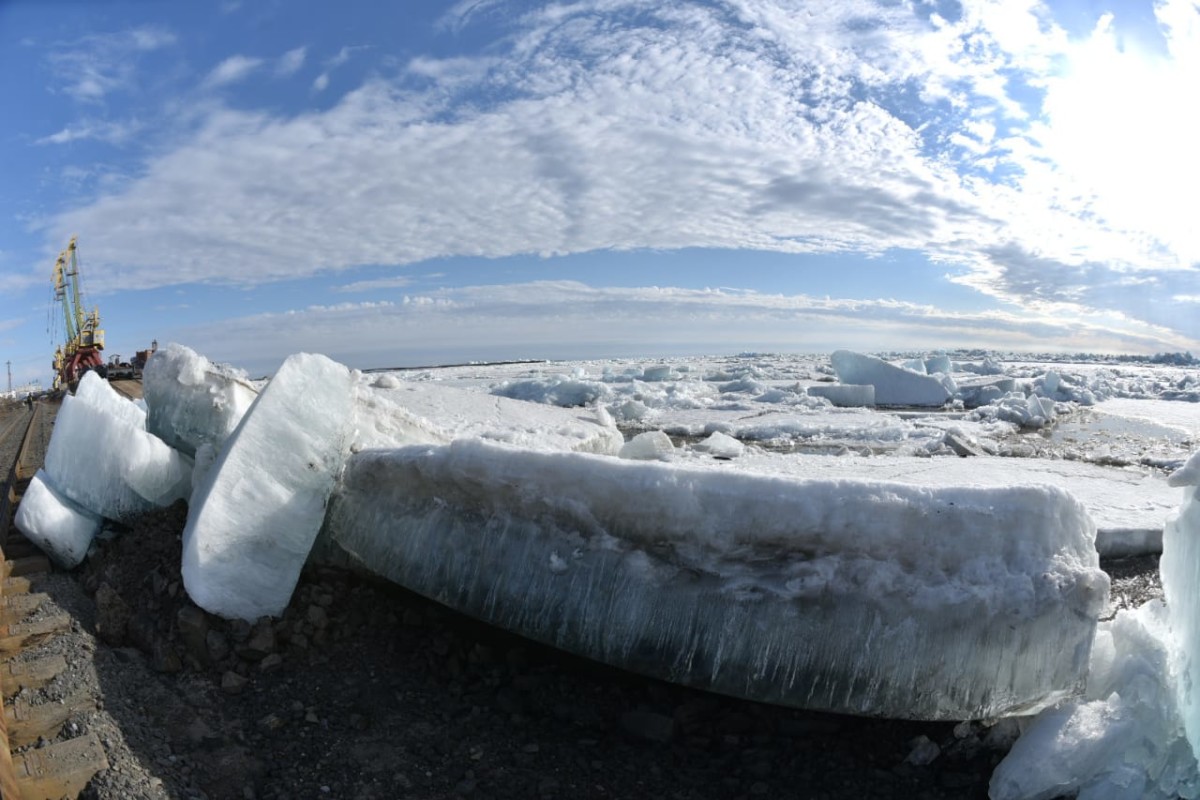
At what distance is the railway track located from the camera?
2.60 meters

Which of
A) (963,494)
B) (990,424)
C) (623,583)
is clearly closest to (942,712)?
(963,494)

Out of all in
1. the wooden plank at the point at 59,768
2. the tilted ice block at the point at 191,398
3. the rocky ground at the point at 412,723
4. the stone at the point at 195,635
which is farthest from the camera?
the tilted ice block at the point at 191,398

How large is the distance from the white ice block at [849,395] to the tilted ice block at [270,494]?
16712mm

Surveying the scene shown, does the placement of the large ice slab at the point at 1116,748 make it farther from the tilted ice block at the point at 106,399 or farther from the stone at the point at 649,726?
the tilted ice block at the point at 106,399

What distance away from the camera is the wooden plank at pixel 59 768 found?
2.58m

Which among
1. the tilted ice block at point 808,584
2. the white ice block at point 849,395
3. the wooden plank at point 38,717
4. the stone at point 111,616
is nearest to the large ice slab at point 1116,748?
the tilted ice block at point 808,584

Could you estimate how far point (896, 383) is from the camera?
20734 mm

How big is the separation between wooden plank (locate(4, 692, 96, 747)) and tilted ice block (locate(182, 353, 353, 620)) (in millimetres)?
588

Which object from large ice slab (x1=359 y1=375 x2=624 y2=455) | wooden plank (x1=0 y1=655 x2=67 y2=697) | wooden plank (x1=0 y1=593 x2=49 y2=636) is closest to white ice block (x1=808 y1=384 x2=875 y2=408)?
A: large ice slab (x1=359 y1=375 x2=624 y2=455)

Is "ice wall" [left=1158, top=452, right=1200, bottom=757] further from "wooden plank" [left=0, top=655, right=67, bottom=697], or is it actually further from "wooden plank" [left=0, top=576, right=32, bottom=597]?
"wooden plank" [left=0, top=576, right=32, bottom=597]

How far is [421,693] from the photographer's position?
3.45m

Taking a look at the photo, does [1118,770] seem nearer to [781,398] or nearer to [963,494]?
[963,494]

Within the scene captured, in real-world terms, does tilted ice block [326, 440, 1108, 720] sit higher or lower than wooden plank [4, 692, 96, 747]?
higher

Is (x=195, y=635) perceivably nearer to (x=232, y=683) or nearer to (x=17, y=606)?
(x=232, y=683)
